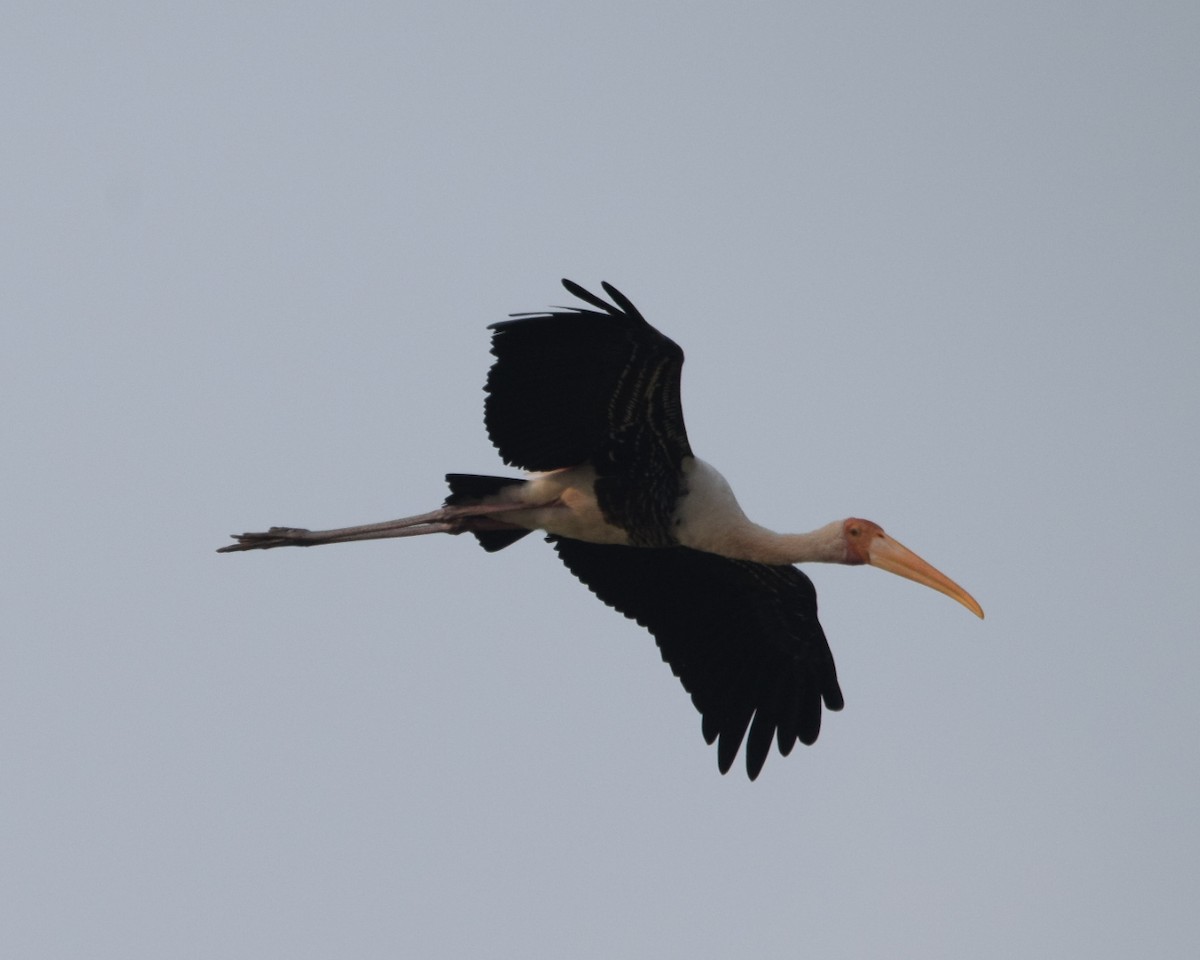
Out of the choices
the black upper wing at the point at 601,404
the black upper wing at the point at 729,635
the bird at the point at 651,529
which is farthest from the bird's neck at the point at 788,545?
the black upper wing at the point at 729,635

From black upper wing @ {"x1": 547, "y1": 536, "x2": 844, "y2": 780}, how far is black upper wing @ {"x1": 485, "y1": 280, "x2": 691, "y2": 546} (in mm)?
1143

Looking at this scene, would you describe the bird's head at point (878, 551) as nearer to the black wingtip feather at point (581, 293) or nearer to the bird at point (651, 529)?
the bird at point (651, 529)

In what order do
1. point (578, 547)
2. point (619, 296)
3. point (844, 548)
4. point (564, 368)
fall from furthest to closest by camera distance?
point (578, 547)
point (844, 548)
point (564, 368)
point (619, 296)

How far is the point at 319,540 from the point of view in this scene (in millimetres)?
13844

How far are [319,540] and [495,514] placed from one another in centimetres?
147

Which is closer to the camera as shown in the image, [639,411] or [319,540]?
[639,411]

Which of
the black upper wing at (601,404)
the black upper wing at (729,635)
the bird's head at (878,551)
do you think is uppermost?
the black upper wing at (601,404)

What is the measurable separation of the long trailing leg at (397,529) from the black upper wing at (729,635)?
1.00 m

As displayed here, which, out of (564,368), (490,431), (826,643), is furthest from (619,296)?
(826,643)

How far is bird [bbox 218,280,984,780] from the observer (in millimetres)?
12133

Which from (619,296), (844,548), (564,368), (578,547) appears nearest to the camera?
(619,296)

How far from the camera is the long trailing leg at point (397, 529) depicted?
13.4 m

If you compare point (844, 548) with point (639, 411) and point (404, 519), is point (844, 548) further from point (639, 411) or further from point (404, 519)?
point (404, 519)

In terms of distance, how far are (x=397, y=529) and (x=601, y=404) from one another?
Answer: 206cm
